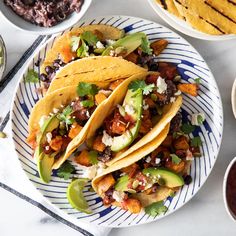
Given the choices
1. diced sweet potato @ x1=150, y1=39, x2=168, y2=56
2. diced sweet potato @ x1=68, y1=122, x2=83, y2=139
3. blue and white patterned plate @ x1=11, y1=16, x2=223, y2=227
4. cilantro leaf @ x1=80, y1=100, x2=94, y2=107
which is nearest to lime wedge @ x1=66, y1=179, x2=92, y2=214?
blue and white patterned plate @ x1=11, y1=16, x2=223, y2=227

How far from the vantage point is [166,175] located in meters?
2.96

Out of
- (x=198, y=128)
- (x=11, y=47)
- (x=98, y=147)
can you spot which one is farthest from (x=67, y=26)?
(x=198, y=128)

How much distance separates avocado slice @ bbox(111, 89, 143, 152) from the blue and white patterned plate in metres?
0.31

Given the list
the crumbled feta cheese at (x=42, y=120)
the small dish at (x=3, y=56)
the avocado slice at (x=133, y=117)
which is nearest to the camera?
the avocado slice at (x=133, y=117)

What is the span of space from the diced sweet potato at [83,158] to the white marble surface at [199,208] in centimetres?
42

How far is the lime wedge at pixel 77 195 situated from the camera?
9.76 feet

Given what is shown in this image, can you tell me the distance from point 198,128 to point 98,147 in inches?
21.9

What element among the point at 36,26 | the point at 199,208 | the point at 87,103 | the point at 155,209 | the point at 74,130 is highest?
the point at 36,26

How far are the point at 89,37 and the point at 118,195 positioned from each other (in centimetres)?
84

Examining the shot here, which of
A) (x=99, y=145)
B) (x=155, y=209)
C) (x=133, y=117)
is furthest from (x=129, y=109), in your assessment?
(x=155, y=209)

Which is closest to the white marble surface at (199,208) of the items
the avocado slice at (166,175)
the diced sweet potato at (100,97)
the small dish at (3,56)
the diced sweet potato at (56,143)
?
the small dish at (3,56)

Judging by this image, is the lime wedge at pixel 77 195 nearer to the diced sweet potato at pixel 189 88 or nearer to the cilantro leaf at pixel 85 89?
the cilantro leaf at pixel 85 89

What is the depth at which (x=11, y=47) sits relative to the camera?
306cm

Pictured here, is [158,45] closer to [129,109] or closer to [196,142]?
[129,109]
